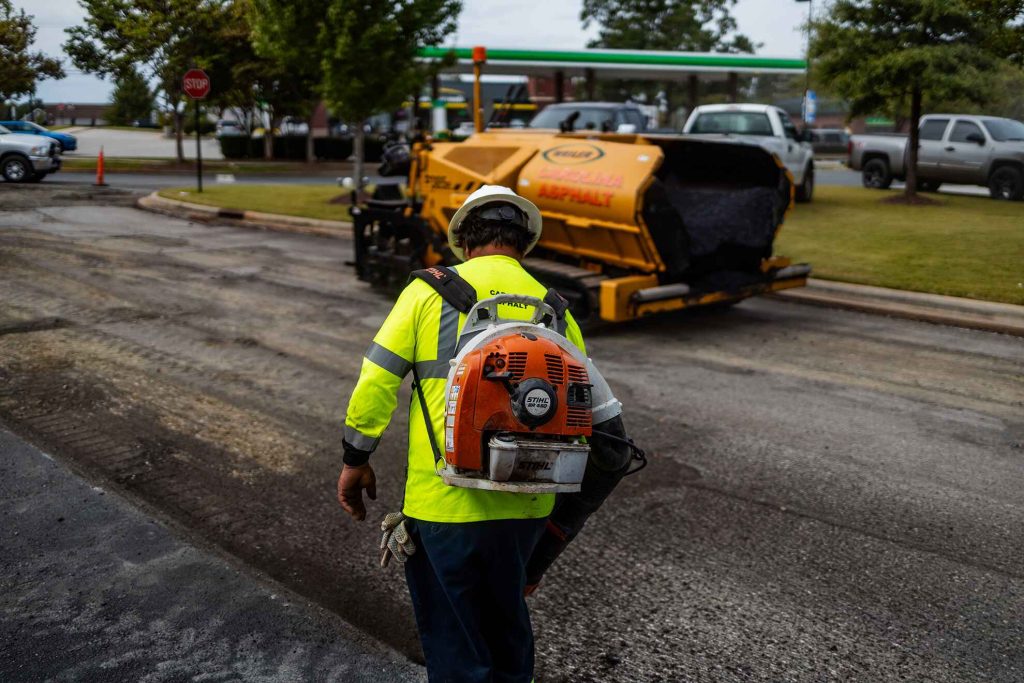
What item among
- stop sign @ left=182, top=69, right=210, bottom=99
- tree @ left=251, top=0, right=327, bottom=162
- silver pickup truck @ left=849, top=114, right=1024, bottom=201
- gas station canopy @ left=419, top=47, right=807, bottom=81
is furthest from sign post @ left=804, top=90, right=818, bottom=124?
stop sign @ left=182, top=69, right=210, bottom=99

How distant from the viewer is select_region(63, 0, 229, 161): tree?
27500mm

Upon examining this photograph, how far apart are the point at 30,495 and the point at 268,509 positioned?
4.28 ft

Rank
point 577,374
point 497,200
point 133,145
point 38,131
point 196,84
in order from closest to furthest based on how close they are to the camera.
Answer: point 577,374 → point 497,200 → point 196,84 → point 38,131 → point 133,145

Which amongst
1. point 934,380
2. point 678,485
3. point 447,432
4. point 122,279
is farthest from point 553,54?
point 447,432

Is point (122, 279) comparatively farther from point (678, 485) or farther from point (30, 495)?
point (678, 485)

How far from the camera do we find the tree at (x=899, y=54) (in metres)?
17.0

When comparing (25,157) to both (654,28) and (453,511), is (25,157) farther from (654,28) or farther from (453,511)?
(654,28)

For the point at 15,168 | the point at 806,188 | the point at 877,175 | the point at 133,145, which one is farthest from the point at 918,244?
the point at 133,145

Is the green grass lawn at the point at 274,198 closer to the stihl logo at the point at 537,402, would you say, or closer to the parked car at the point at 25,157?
the parked car at the point at 25,157

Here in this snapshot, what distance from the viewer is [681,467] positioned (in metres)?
5.98

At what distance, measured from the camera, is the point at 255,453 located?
6172mm

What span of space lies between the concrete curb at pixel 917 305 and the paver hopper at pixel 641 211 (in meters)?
1.16

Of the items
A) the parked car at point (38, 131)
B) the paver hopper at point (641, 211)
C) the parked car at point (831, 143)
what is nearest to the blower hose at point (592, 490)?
the paver hopper at point (641, 211)

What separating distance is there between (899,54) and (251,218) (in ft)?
39.5
